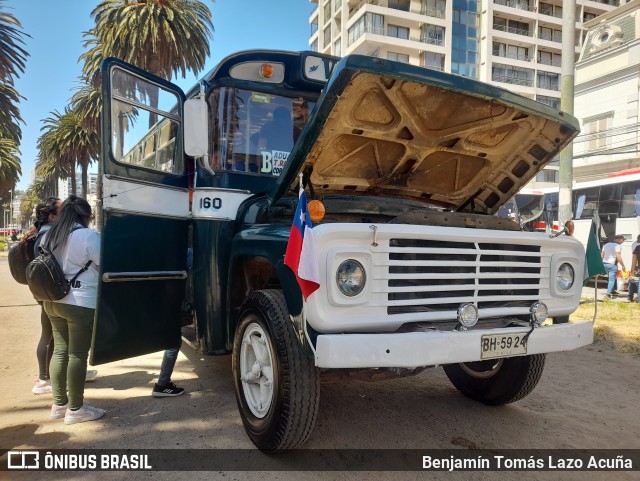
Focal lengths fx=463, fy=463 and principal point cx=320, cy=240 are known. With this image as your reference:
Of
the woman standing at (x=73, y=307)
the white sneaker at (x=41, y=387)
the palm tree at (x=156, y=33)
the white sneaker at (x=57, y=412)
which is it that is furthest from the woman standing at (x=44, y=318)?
the palm tree at (x=156, y=33)

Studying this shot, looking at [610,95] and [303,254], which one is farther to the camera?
[610,95]

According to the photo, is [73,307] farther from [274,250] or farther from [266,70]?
[266,70]

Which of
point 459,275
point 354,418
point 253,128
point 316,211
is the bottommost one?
point 354,418

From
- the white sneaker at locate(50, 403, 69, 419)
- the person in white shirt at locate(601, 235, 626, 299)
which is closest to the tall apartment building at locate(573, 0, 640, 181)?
the person in white shirt at locate(601, 235, 626, 299)

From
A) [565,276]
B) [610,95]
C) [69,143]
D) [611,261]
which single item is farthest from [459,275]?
[69,143]

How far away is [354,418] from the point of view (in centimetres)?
373

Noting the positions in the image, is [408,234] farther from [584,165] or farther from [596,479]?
[584,165]

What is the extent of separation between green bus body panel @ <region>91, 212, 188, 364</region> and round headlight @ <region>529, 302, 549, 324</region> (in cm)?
277

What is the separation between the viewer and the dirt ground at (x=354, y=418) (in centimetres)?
326

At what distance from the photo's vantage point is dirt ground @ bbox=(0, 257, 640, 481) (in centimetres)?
326

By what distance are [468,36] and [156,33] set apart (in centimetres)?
3316

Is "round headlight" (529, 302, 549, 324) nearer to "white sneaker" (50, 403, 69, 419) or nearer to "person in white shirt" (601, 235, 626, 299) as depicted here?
"white sneaker" (50, 403, 69, 419)

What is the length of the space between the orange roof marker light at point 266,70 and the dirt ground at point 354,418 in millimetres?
2907

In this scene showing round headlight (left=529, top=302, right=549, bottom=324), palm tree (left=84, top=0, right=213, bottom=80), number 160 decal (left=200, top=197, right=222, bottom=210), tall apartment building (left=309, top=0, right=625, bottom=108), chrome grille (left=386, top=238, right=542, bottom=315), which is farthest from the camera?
tall apartment building (left=309, top=0, right=625, bottom=108)
